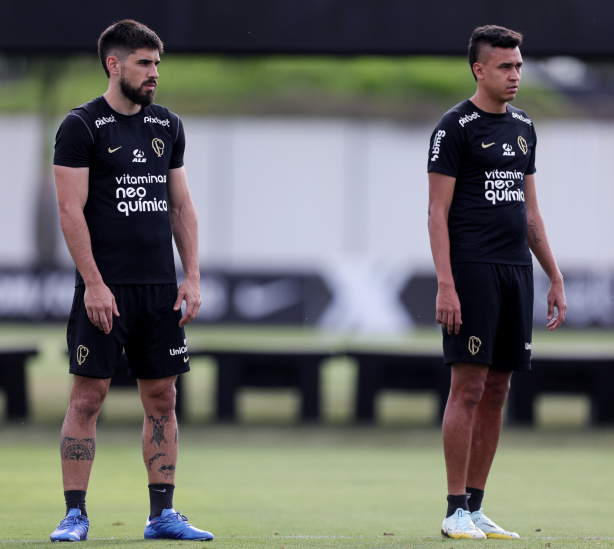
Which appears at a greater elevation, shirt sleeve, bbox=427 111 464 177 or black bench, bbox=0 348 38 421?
shirt sleeve, bbox=427 111 464 177

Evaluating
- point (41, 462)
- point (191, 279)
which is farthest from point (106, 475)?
point (191, 279)

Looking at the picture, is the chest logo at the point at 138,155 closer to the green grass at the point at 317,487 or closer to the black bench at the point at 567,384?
the green grass at the point at 317,487

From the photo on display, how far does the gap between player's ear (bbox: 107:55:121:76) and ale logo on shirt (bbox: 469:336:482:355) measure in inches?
72.0

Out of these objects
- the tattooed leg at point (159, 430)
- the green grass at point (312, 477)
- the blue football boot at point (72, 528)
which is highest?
the tattooed leg at point (159, 430)

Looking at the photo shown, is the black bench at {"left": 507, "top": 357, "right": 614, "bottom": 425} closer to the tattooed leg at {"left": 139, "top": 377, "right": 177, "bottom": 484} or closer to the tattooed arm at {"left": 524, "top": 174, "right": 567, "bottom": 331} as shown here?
the tattooed arm at {"left": 524, "top": 174, "right": 567, "bottom": 331}

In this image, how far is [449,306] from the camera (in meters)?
4.47

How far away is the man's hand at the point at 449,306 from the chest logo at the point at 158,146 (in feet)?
4.23

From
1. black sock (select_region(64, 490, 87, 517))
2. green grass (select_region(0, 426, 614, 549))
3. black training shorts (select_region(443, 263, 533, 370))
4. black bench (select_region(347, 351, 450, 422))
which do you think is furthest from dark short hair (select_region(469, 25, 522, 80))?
black bench (select_region(347, 351, 450, 422))

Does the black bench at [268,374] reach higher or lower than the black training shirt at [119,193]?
lower

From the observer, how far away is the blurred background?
2016 centimetres

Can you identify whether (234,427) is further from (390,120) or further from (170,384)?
(390,120)

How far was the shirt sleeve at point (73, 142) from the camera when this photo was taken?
14.0 feet

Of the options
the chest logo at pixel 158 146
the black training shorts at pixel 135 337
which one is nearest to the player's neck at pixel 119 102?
the chest logo at pixel 158 146

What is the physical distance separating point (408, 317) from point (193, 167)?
307 inches
